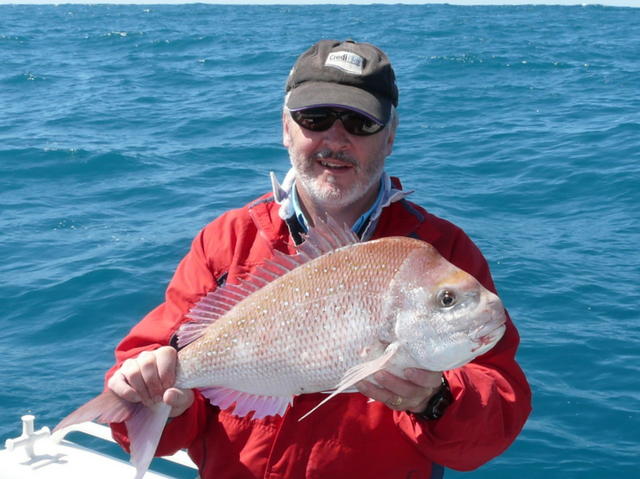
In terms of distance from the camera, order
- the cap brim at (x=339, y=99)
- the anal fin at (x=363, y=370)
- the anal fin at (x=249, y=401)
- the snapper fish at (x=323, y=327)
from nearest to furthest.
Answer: the anal fin at (x=363, y=370) → the snapper fish at (x=323, y=327) → the anal fin at (x=249, y=401) → the cap brim at (x=339, y=99)

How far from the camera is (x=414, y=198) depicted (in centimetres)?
1102

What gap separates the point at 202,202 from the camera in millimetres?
10984

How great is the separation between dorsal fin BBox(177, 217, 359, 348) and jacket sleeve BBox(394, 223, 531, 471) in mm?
654

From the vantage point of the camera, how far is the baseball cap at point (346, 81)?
9.88 feet

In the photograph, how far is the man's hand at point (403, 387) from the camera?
246 centimetres

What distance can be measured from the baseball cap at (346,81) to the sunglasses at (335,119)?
4 centimetres

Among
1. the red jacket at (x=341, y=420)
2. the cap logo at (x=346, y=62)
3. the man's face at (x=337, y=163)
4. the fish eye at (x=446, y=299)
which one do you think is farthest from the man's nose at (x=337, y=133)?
the fish eye at (x=446, y=299)

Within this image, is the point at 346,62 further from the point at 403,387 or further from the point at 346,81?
the point at 403,387

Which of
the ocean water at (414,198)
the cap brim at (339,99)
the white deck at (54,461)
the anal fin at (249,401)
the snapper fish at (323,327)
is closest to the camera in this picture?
the snapper fish at (323,327)

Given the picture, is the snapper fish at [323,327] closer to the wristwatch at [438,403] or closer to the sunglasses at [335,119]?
the wristwatch at [438,403]

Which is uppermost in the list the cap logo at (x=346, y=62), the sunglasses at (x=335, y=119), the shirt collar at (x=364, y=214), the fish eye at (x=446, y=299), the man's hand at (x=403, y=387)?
the cap logo at (x=346, y=62)

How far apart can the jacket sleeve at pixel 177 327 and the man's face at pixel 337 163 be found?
501 millimetres

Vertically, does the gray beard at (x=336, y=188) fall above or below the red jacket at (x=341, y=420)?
above

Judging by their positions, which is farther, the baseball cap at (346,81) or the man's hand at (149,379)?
the baseball cap at (346,81)
